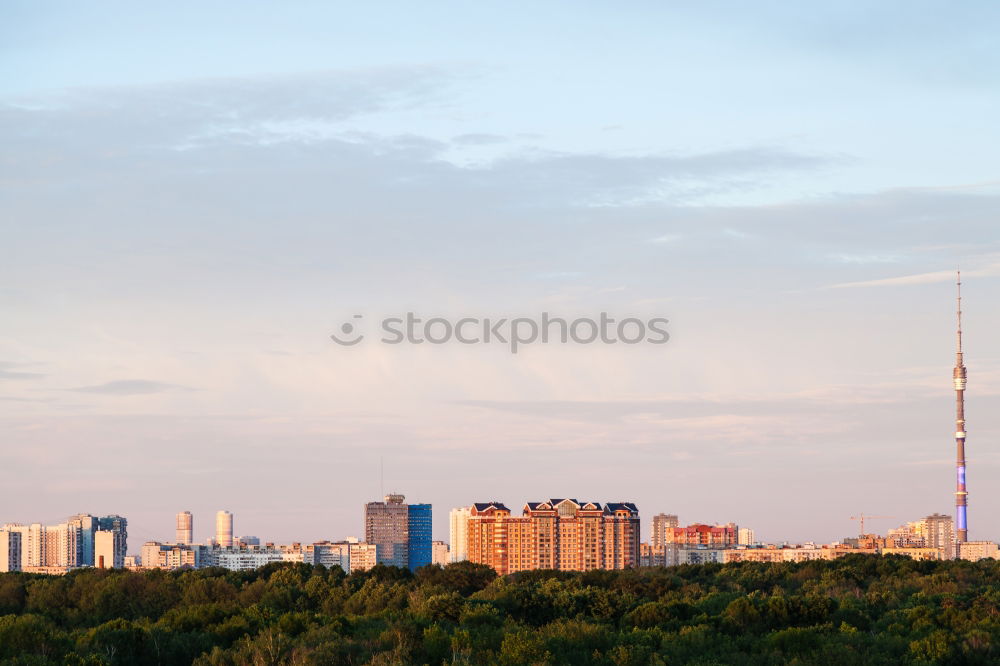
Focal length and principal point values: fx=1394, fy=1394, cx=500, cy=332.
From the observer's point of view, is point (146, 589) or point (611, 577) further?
point (611, 577)

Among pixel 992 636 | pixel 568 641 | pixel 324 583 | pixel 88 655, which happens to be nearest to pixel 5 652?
pixel 88 655

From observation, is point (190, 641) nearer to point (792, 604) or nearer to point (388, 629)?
point (388, 629)

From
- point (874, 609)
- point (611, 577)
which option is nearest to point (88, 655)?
point (874, 609)

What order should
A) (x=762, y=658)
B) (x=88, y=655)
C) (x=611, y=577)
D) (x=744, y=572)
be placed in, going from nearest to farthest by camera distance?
(x=88, y=655) → (x=762, y=658) → (x=611, y=577) → (x=744, y=572)

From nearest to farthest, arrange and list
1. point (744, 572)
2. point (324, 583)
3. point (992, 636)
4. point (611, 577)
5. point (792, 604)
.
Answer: point (992, 636) → point (792, 604) → point (324, 583) → point (611, 577) → point (744, 572)

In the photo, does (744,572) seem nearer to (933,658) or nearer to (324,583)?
(324,583)

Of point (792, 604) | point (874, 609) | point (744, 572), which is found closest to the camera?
point (792, 604)
